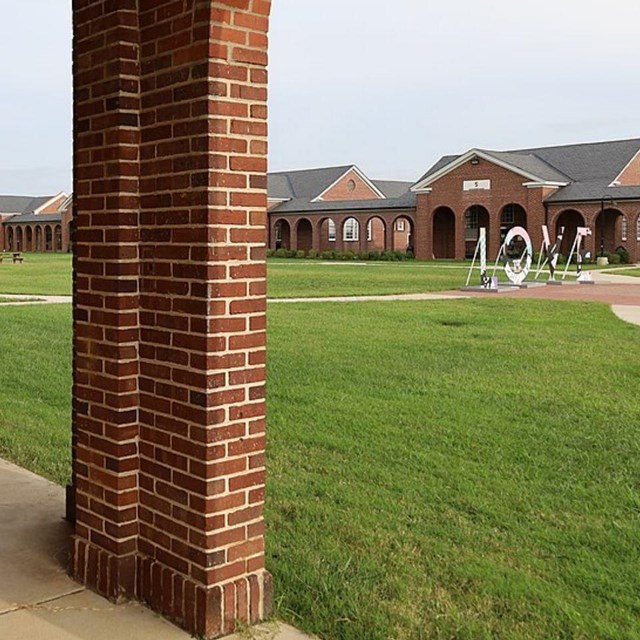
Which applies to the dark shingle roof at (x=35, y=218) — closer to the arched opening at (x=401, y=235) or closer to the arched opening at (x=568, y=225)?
the arched opening at (x=401, y=235)

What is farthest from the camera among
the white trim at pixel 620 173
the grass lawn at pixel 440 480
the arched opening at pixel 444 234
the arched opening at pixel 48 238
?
the arched opening at pixel 48 238

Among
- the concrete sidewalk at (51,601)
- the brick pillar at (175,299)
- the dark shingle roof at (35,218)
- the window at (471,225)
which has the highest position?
the dark shingle roof at (35,218)

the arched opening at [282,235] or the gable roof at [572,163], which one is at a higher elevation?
the gable roof at [572,163]

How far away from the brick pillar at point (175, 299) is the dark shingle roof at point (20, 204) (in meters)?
93.7

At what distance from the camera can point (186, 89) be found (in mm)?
3625

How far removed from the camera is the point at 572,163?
186ft

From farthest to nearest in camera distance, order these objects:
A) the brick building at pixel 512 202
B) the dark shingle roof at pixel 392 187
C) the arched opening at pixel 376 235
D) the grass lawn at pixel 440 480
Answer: the dark shingle roof at pixel 392 187 < the arched opening at pixel 376 235 < the brick building at pixel 512 202 < the grass lawn at pixel 440 480

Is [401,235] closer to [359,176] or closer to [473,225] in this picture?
[359,176]

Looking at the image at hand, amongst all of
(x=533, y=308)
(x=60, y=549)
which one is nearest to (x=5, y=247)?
(x=533, y=308)

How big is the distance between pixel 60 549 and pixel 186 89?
97.2 inches

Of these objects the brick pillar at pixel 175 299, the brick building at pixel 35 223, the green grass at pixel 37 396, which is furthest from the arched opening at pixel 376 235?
the brick pillar at pixel 175 299

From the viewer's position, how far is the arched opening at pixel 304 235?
69.2 m

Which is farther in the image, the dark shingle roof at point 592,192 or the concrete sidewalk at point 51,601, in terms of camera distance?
the dark shingle roof at point 592,192

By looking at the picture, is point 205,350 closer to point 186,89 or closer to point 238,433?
point 238,433
